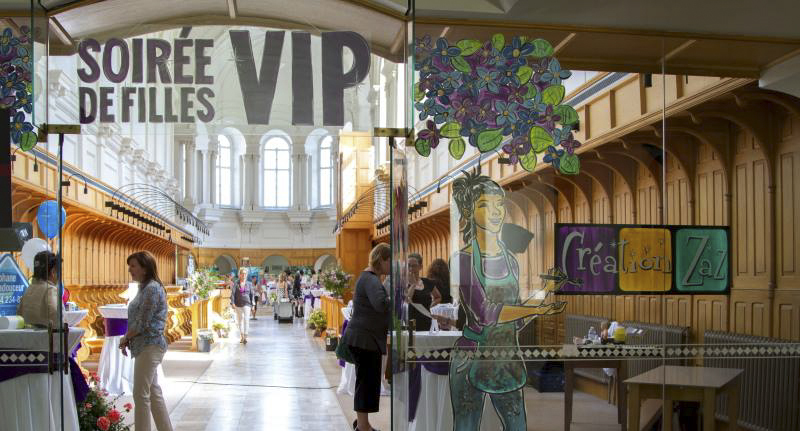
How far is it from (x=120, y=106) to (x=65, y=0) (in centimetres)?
69

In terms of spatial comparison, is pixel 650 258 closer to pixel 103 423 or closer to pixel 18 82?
pixel 103 423

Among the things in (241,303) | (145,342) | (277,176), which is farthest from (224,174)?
(145,342)

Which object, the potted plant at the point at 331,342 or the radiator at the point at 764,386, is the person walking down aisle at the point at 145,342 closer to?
the radiator at the point at 764,386

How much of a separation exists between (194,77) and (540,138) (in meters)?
2.03

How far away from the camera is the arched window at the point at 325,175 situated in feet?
101

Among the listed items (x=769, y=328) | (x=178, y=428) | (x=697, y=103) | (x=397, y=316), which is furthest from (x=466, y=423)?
(x=178, y=428)

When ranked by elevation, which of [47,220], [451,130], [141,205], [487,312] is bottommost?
[487,312]

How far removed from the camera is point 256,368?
1115 centimetres

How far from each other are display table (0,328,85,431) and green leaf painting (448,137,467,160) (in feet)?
8.14

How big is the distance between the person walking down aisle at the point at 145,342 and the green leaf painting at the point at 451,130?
235 centimetres

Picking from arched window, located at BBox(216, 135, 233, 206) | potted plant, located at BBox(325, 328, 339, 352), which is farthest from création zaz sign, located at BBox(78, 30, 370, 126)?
arched window, located at BBox(216, 135, 233, 206)

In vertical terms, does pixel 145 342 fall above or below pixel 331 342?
Answer: above

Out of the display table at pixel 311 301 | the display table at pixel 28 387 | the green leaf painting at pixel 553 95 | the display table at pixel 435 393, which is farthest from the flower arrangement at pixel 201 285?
the green leaf painting at pixel 553 95

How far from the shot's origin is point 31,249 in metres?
4.75
